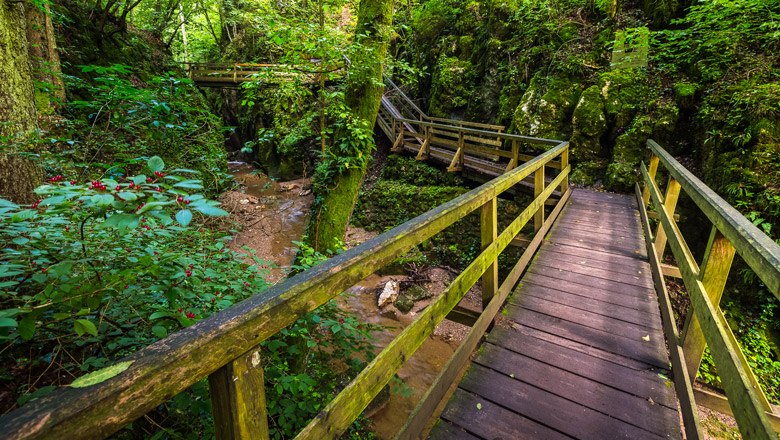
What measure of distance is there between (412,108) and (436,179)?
6.23m

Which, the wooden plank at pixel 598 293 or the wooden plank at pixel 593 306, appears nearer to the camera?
the wooden plank at pixel 593 306

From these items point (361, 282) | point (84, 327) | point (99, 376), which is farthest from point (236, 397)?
point (361, 282)

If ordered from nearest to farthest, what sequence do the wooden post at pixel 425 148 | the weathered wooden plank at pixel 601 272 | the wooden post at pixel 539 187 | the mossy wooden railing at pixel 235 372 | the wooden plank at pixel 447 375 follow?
1. the mossy wooden railing at pixel 235 372
2. the wooden plank at pixel 447 375
3. the weathered wooden plank at pixel 601 272
4. the wooden post at pixel 539 187
5. the wooden post at pixel 425 148

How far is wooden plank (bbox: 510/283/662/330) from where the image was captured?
9.51 ft

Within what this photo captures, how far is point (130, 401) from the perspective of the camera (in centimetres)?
63

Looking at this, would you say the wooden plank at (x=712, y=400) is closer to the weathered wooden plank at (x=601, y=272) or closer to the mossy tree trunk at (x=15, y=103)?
the weathered wooden plank at (x=601, y=272)

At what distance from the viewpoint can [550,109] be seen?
934 cm

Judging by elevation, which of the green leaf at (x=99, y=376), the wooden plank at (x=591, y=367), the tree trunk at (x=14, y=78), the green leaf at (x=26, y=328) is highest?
the tree trunk at (x=14, y=78)

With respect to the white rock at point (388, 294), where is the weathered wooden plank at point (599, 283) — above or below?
above

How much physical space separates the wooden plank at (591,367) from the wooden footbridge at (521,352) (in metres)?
0.01

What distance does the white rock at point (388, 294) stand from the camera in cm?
771

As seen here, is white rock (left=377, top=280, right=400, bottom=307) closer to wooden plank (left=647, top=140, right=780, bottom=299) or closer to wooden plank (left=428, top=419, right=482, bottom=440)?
wooden plank (left=428, top=419, right=482, bottom=440)

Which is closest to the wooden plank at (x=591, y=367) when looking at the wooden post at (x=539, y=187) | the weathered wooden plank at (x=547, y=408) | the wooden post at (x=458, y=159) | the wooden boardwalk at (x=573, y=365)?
the wooden boardwalk at (x=573, y=365)

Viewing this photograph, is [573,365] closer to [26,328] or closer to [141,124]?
[26,328]
